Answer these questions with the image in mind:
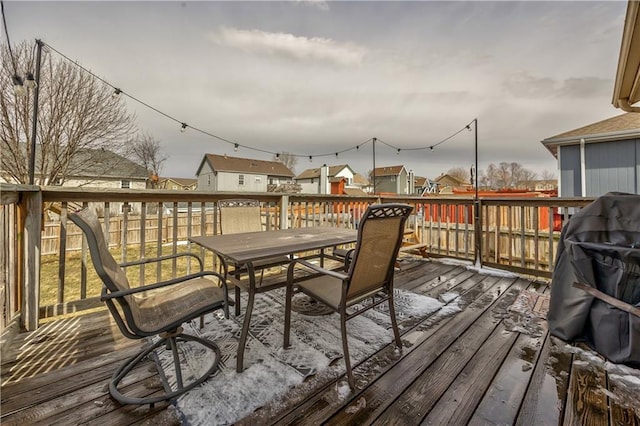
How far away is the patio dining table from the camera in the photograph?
1603 millimetres

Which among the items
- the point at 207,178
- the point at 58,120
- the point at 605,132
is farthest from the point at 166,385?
the point at 207,178

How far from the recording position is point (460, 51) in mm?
5465

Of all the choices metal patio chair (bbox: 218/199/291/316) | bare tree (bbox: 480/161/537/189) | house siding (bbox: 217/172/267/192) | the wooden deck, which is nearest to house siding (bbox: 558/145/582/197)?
the wooden deck

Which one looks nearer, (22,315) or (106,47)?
(22,315)

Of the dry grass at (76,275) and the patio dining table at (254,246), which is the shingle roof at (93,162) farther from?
the patio dining table at (254,246)

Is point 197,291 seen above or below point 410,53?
below

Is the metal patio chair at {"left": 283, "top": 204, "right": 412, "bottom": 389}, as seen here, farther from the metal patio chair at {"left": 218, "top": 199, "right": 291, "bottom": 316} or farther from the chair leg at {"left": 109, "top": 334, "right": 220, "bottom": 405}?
the metal patio chair at {"left": 218, "top": 199, "right": 291, "bottom": 316}

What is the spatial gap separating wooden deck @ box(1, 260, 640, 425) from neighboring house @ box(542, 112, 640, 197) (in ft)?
26.5

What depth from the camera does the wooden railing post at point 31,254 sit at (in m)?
1.99

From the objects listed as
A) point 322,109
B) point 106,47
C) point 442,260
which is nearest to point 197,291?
point 442,260

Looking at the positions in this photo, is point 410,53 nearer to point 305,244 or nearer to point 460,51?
point 460,51

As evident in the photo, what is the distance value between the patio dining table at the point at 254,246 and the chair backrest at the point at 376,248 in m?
0.47

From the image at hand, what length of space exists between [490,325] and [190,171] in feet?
95.5

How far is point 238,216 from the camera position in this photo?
2.92m
